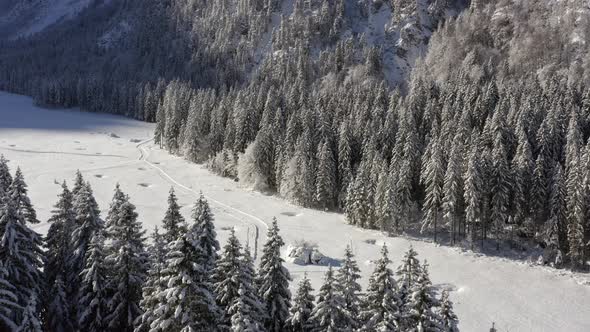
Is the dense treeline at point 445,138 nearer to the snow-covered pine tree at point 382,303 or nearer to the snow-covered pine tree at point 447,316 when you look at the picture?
the snow-covered pine tree at point 382,303

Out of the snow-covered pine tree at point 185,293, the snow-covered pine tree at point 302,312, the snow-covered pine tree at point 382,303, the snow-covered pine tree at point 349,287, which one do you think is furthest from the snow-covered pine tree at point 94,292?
the snow-covered pine tree at point 382,303

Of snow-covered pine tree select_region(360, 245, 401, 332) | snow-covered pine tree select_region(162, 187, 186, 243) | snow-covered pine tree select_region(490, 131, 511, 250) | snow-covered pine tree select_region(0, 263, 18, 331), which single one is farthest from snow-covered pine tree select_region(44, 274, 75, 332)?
snow-covered pine tree select_region(490, 131, 511, 250)

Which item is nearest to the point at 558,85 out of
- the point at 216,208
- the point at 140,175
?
the point at 216,208

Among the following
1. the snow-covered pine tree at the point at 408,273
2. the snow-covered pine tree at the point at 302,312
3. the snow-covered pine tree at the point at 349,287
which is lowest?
the snow-covered pine tree at the point at 302,312

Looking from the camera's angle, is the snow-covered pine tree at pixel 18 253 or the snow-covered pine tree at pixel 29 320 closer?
the snow-covered pine tree at pixel 29 320

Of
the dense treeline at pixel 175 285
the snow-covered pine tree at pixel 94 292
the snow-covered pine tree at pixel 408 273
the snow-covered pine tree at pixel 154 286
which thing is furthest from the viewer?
the snow-covered pine tree at pixel 94 292
